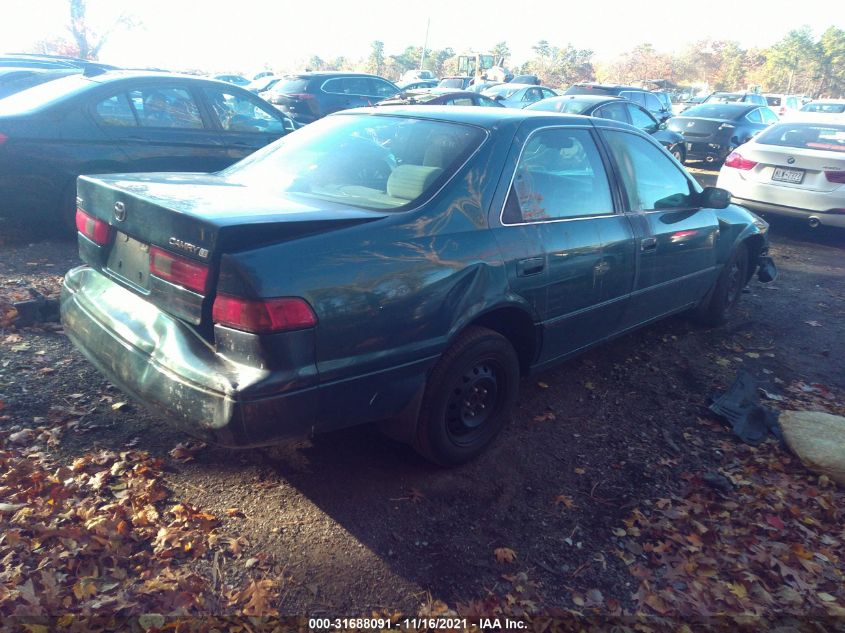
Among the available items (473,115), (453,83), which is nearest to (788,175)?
(473,115)

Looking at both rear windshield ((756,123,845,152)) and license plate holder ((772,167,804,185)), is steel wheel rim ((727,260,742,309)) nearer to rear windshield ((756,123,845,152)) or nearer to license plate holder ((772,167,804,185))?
license plate holder ((772,167,804,185))

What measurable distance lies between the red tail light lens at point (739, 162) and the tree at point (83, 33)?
107 feet

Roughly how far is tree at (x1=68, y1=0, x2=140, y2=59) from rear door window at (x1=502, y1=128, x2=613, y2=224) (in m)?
34.8

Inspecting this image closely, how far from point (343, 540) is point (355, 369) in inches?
29.8

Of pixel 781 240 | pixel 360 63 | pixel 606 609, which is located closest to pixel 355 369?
pixel 606 609

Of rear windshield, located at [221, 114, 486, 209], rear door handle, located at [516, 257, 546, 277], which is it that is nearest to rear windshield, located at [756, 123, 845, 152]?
rear door handle, located at [516, 257, 546, 277]

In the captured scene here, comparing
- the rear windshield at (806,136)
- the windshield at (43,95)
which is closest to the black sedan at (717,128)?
the rear windshield at (806,136)

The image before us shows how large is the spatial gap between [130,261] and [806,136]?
898 centimetres

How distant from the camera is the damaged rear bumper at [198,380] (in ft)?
7.46

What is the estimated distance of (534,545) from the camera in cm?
272

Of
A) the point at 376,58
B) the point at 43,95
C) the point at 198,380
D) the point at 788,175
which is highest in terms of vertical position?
the point at 376,58

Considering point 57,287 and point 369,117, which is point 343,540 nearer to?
point 369,117

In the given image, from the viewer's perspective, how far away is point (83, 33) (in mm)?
33031

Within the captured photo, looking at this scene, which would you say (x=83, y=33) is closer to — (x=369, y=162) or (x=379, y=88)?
(x=379, y=88)
